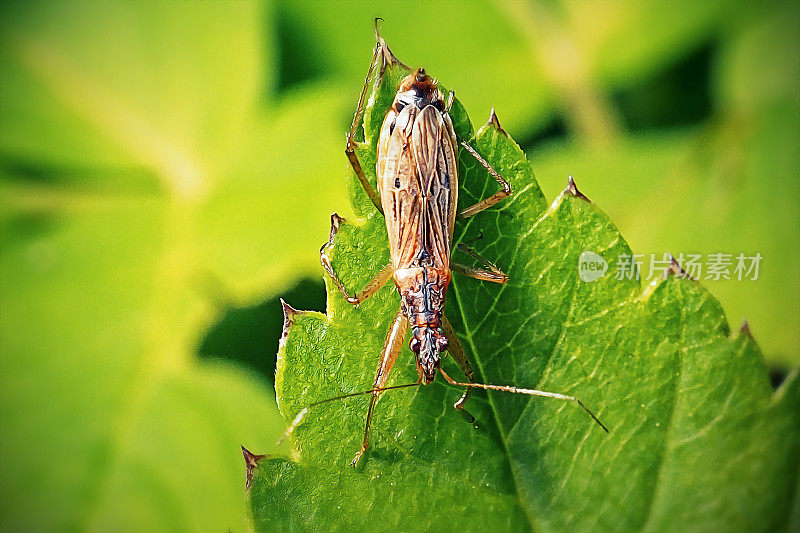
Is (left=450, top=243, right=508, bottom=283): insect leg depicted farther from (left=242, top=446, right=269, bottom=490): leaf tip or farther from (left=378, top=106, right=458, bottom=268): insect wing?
(left=242, top=446, right=269, bottom=490): leaf tip

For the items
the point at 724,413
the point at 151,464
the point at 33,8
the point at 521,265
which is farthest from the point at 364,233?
the point at 33,8

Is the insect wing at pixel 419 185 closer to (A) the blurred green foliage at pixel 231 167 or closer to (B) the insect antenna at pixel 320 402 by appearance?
(B) the insect antenna at pixel 320 402

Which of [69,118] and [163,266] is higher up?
[69,118]

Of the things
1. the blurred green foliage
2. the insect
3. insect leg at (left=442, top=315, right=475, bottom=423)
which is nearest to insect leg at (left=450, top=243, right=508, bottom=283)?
the insect

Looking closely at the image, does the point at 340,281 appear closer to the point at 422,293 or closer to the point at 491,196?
Answer: the point at 422,293

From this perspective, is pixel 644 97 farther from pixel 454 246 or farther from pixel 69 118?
pixel 69 118
